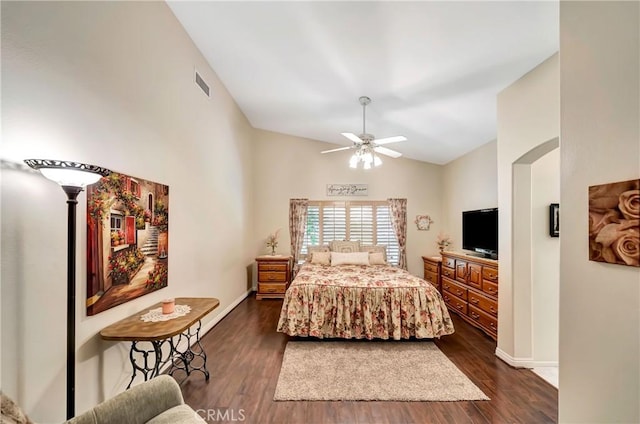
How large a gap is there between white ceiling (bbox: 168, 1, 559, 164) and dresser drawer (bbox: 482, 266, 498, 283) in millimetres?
1997

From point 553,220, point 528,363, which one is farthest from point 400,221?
point 528,363

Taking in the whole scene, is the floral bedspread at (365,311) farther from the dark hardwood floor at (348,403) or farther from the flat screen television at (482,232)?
the flat screen television at (482,232)

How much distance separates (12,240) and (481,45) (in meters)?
3.41

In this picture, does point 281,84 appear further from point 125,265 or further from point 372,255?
point 372,255

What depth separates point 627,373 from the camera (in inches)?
44.8

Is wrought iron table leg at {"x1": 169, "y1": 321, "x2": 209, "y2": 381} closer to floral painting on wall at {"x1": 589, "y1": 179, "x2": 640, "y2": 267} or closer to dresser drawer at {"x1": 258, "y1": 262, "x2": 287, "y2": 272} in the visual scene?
dresser drawer at {"x1": 258, "y1": 262, "x2": 287, "y2": 272}

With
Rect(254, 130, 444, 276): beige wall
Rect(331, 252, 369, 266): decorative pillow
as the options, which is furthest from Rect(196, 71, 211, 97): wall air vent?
Rect(331, 252, 369, 266): decorative pillow

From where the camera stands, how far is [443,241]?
530cm

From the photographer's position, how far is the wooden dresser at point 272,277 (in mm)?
5207

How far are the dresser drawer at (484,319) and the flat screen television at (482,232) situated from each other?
79 centimetres

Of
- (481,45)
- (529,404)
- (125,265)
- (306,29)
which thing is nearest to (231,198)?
(125,265)

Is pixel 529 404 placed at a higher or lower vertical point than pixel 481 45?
lower

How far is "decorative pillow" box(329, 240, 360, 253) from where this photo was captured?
5370 mm

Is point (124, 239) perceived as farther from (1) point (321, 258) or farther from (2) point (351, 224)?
(2) point (351, 224)
